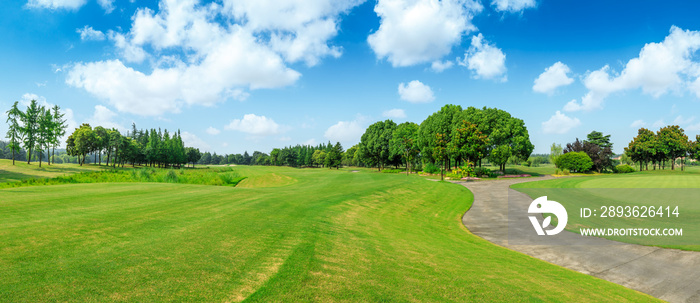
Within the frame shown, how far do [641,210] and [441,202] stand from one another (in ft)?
43.5

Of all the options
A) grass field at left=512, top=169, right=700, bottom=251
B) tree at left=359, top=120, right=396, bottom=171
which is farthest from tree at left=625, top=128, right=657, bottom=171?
tree at left=359, top=120, right=396, bottom=171

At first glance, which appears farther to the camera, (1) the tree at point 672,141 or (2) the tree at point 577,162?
(1) the tree at point 672,141

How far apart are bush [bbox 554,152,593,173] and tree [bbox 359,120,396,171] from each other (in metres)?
41.3

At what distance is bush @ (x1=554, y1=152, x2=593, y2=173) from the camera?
63500mm

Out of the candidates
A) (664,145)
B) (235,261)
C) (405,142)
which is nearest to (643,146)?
(664,145)

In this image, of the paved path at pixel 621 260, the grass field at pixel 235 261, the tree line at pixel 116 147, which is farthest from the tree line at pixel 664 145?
the tree line at pixel 116 147

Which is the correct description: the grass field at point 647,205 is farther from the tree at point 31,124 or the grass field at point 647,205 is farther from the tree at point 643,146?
the tree at point 31,124

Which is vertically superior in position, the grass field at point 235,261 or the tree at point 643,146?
the tree at point 643,146

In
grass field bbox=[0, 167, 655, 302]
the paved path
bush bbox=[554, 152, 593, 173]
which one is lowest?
→ the paved path

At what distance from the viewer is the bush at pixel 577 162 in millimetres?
63500

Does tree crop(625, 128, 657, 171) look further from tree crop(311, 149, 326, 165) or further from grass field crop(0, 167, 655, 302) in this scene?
tree crop(311, 149, 326, 165)

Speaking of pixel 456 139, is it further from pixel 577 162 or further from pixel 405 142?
pixel 577 162

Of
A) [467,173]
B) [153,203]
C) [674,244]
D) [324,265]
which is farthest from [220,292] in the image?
[467,173]

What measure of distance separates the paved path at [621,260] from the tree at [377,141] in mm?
60261
